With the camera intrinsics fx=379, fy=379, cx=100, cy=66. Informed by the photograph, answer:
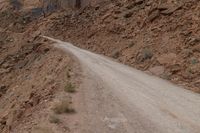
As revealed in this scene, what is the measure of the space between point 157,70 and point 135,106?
8453mm

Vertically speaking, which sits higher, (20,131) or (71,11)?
(71,11)

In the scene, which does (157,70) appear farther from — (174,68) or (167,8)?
(167,8)

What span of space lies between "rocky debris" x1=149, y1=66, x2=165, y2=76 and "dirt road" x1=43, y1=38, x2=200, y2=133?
5.96 feet

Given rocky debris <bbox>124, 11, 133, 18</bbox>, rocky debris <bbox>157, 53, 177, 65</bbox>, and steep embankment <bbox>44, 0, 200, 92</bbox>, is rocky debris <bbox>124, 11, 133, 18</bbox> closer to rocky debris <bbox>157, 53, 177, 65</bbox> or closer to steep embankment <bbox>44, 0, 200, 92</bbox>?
steep embankment <bbox>44, 0, 200, 92</bbox>

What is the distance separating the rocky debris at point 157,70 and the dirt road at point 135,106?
1.82m

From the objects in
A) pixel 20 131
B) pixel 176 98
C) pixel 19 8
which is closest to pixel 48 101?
pixel 20 131

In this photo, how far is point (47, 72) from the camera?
25344 millimetres

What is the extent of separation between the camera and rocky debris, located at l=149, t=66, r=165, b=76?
850 inches

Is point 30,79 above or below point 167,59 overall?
below

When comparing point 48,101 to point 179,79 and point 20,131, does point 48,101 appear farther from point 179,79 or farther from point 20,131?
point 179,79

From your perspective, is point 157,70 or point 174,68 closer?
point 174,68

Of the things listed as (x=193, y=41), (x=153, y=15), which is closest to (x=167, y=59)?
(x=193, y=41)

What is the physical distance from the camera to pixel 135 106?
13906mm

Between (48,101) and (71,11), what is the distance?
38.4m
